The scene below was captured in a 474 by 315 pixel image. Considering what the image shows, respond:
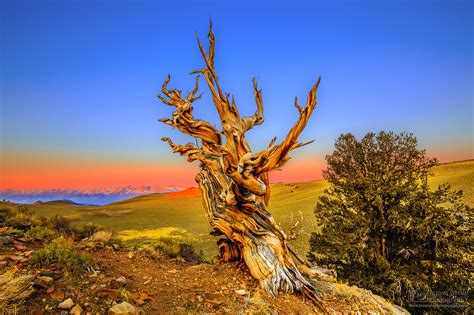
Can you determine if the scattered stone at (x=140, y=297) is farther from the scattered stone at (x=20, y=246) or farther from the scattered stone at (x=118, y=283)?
the scattered stone at (x=20, y=246)

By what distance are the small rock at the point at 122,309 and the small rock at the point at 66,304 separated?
60 cm

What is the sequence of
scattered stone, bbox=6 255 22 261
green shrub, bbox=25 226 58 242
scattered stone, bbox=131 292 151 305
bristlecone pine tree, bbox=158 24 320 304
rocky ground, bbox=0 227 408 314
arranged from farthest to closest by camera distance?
green shrub, bbox=25 226 58 242, bristlecone pine tree, bbox=158 24 320 304, scattered stone, bbox=6 255 22 261, scattered stone, bbox=131 292 151 305, rocky ground, bbox=0 227 408 314

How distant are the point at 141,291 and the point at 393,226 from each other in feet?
29.4

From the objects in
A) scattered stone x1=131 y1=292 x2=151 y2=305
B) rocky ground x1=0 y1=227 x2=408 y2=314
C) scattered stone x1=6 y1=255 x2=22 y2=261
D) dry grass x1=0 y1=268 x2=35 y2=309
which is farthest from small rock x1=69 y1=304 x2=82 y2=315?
scattered stone x1=6 y1=255 x2=22 y2=261

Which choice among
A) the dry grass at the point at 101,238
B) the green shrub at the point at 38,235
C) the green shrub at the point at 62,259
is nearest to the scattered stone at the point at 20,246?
the green shrub at the point at 38,235

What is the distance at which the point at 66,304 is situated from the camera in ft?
13.1

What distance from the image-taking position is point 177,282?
5.67 m

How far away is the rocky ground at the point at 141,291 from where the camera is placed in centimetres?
406

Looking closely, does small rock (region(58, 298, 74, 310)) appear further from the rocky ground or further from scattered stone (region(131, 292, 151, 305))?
scattered stone (region(131, 292, 151, 305))

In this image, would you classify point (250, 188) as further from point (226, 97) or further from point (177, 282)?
point (226, 97)

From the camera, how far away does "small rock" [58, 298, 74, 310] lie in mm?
3939

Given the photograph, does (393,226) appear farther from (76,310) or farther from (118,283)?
(76,310)

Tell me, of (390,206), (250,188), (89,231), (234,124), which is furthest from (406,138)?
(89,231)

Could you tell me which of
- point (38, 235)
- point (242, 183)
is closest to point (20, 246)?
point (38, 235)
